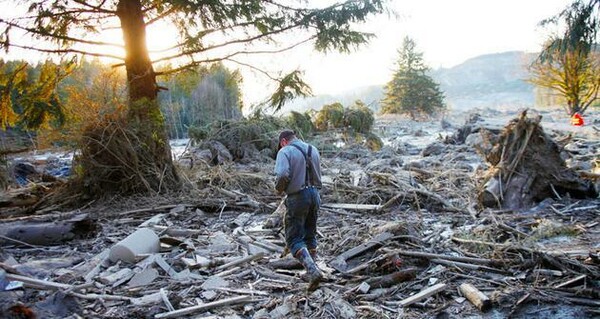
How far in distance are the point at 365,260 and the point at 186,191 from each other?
5703 millimetres

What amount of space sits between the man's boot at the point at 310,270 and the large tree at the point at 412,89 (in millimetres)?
41849

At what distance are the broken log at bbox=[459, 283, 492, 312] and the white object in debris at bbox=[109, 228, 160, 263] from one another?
402 cm

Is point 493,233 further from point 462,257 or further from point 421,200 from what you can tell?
point 421,200

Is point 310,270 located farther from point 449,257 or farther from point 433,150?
point 433,150

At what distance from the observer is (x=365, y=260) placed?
5426 millimetres

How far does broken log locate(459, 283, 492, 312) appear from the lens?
404cm

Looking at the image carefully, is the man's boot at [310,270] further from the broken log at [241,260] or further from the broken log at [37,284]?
the broken log at [37,284]

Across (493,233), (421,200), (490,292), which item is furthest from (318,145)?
(490,292)

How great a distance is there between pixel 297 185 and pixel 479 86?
160501 millimetres

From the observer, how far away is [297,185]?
5.14m

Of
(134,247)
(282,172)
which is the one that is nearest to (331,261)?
(282,172)

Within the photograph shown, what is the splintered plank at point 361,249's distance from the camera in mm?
5387

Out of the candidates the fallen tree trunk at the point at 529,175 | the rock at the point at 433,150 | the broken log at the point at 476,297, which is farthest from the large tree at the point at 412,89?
the broken log at the point at 476,297

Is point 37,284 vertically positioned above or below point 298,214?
below
